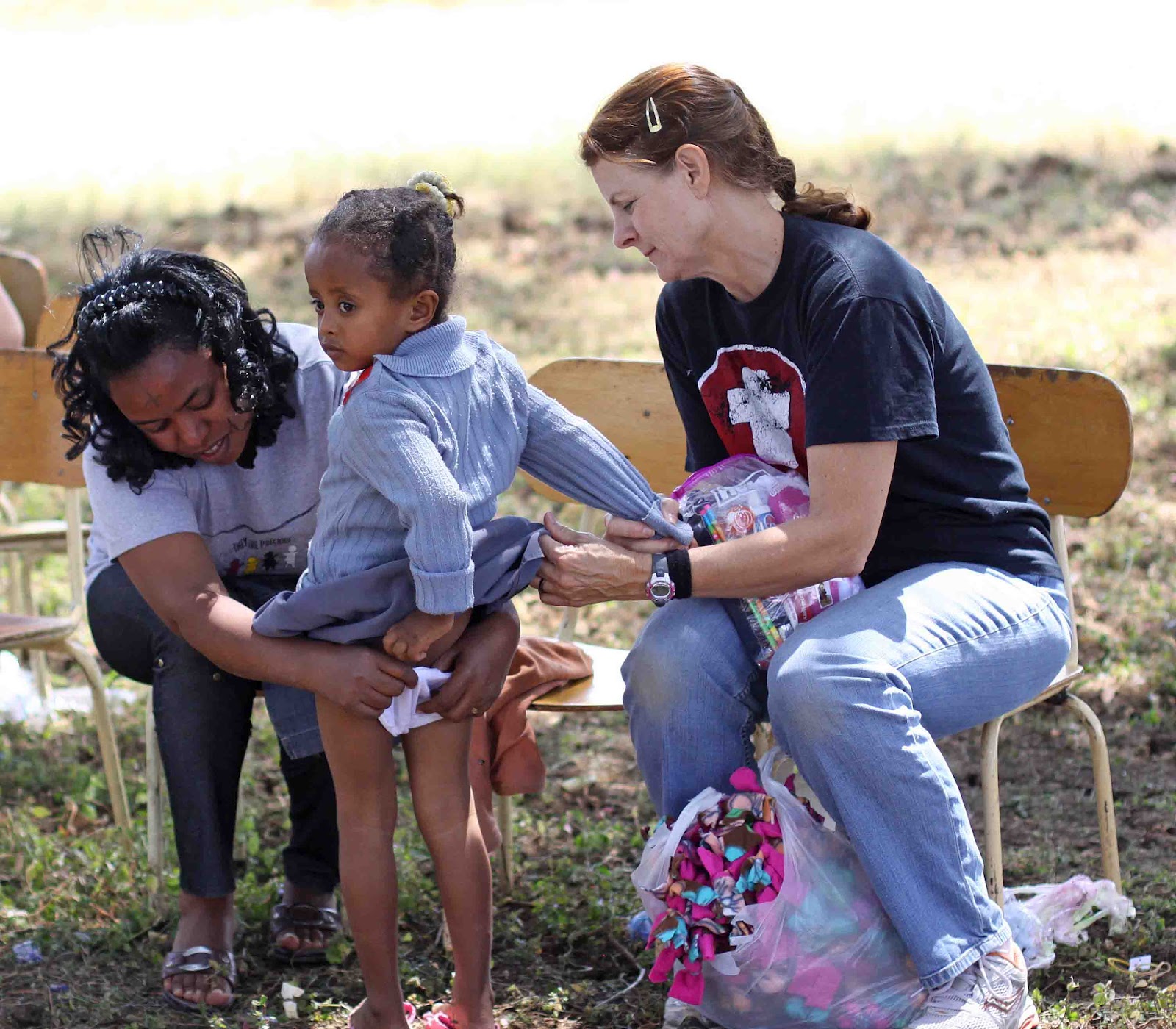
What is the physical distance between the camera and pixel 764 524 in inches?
96.3

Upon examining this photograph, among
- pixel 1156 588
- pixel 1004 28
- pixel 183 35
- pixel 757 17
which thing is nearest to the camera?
pixel 1156 588

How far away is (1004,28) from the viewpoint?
540 inches

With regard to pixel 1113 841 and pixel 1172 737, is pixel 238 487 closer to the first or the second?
pixel 1113 841

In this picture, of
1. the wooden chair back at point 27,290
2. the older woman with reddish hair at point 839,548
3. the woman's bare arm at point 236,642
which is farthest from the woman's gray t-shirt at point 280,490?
the wooden chair back at point 27,290

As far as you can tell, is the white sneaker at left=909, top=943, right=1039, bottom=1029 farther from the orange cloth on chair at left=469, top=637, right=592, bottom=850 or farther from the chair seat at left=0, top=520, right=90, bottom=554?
the chair seat at left=0, top=520, right=90, bottom=554

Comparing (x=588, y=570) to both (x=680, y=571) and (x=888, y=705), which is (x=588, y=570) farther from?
(x=888, y=705)

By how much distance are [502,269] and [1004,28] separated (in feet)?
23.8

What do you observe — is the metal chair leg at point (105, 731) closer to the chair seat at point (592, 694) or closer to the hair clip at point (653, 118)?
the chair seat at point (592, 694)

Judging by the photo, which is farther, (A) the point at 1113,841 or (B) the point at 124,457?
(A) the point at 1113,841

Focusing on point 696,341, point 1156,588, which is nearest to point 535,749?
point 696,341

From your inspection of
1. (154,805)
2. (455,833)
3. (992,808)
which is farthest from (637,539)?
(154,805)

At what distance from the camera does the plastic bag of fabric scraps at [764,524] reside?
2.45 meters

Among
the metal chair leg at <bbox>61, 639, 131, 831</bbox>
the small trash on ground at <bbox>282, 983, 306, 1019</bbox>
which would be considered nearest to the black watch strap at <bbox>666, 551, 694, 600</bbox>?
the small trash on ground at <bbox>282, 983, 306, 1019</bbox>

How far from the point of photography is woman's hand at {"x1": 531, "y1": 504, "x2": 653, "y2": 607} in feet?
7.75
